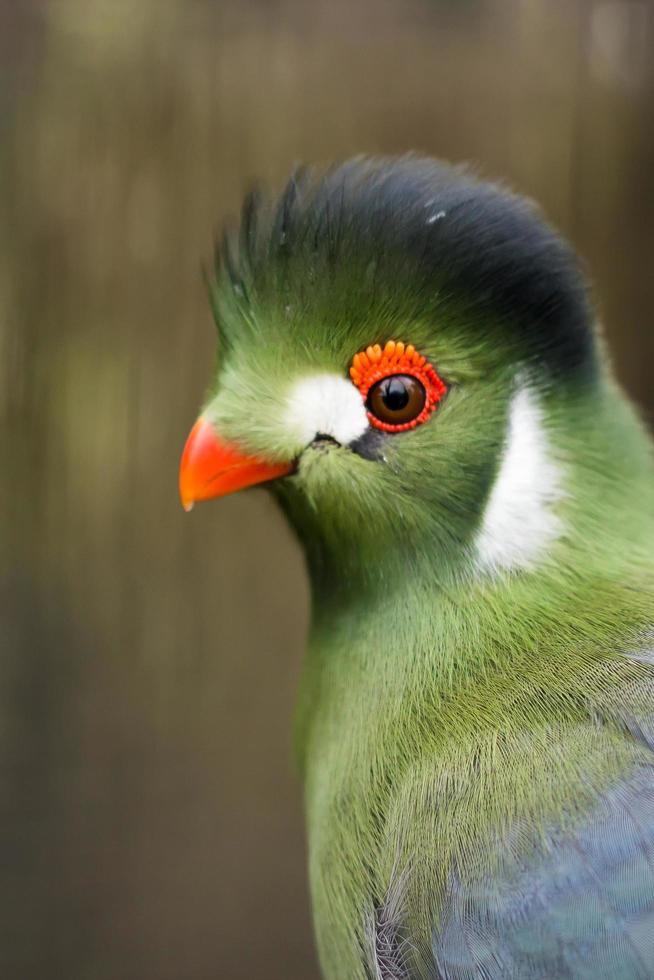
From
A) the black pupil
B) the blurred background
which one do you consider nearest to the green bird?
the black pupil

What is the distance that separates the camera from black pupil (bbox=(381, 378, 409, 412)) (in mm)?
986

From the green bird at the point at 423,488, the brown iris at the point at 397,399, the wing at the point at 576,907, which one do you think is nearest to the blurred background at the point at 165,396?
the green bird at the point at 423,488

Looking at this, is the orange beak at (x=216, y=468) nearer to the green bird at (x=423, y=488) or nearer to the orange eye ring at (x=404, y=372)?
the green bird at (x=423, y=488)

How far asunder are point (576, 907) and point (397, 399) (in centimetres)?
50

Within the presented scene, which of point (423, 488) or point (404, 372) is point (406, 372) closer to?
point (404, 372)

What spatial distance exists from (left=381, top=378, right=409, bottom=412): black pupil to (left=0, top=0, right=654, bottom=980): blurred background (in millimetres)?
1251

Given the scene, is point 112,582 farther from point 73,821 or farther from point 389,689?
point 389,689

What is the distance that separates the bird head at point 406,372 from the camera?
100 centimetres

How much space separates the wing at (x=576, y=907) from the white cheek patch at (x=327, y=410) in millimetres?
429

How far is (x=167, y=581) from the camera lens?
7.36 feet

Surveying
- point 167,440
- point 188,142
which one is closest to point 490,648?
point 167,440

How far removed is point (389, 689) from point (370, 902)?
0.68 feet

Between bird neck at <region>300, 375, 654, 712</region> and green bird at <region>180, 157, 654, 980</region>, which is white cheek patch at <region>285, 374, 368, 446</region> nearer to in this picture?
green bird at <region>180, 157, 654, 980</region>

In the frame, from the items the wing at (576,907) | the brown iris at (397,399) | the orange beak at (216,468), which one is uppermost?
the orange beak at (216,468)
